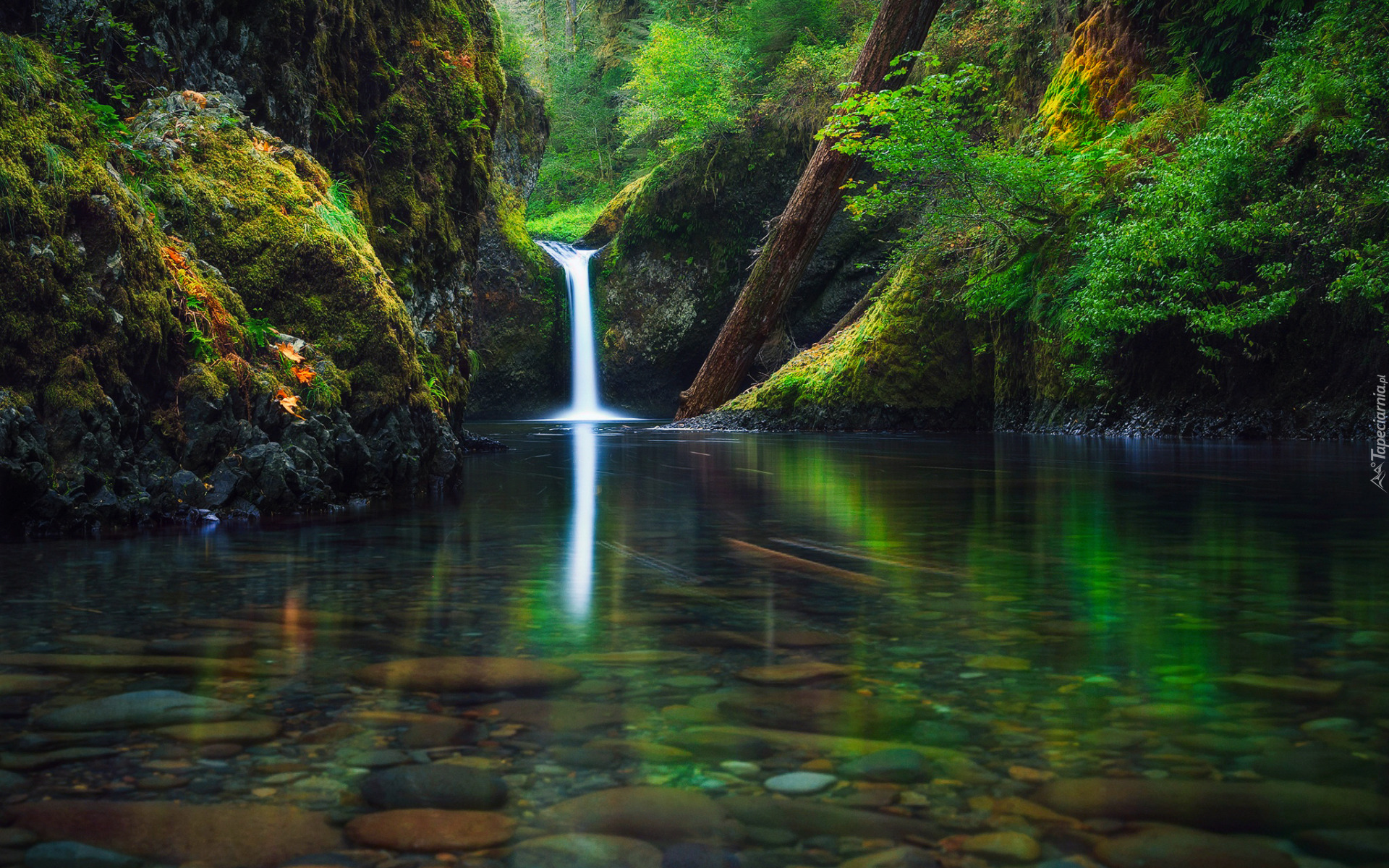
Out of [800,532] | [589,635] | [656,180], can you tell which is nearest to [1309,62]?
[800,532]

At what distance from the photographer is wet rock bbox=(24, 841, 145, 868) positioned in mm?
990

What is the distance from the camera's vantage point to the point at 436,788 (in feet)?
3.90

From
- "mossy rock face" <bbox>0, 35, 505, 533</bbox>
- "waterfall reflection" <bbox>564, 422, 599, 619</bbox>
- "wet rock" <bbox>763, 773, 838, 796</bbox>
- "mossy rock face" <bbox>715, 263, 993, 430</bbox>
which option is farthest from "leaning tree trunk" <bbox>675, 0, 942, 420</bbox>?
"wet rock" <bbox>763, 773, 838, 796</bbox>

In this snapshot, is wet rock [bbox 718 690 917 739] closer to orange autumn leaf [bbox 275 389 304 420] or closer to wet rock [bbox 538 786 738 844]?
wet rock [bbox 538 786 738 844]

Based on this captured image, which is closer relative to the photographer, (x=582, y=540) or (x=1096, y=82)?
(x=582, y=540)

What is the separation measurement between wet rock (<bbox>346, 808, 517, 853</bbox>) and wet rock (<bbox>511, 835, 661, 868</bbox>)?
0.13 ft

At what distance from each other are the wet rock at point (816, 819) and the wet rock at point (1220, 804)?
19 cm

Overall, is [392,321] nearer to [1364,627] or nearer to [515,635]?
[515,635]

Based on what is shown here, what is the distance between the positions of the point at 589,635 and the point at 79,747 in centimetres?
95

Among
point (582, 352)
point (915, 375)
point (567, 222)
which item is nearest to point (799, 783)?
point (915, 375)

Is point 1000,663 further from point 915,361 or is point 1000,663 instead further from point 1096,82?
point 1096,82

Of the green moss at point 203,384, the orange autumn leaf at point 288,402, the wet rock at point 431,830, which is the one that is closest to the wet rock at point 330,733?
the wet rock at point 431,830

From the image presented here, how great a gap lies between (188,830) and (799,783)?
704 millimetres

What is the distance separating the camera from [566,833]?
1.08m
